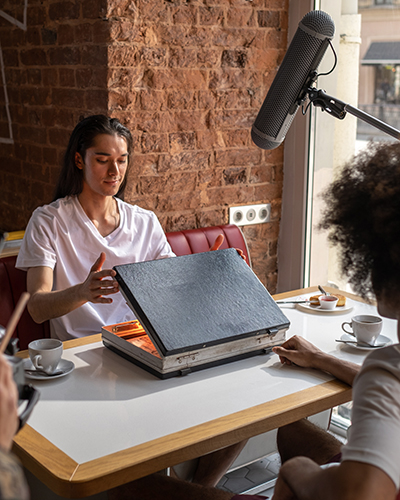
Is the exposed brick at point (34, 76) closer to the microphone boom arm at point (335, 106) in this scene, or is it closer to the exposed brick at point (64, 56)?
the exposed brick at point (64, 56)

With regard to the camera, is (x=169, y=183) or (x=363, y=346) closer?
(x=363, y=346)

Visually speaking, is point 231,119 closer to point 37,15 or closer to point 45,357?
point 37,15

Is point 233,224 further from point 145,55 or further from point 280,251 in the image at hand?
point 145,55

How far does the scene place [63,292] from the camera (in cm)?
187

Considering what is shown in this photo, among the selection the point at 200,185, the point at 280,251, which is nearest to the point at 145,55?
the point at 200,185

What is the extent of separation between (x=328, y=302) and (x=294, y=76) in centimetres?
81

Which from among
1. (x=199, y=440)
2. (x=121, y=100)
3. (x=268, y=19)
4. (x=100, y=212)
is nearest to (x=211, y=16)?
(x=268, y=19)

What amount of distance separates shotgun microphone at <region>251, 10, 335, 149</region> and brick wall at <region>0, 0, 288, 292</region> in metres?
0.97

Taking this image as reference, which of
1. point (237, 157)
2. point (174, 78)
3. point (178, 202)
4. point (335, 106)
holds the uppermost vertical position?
point (174, 78)

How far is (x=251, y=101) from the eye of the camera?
2.92 m

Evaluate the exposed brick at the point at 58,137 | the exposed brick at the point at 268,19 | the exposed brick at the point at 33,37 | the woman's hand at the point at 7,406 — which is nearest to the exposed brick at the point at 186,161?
the exposed brick at the point at 58,137

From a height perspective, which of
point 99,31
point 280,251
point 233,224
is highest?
point 99,31

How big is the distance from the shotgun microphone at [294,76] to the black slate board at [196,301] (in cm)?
39

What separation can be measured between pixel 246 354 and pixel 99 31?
1.49 meters
